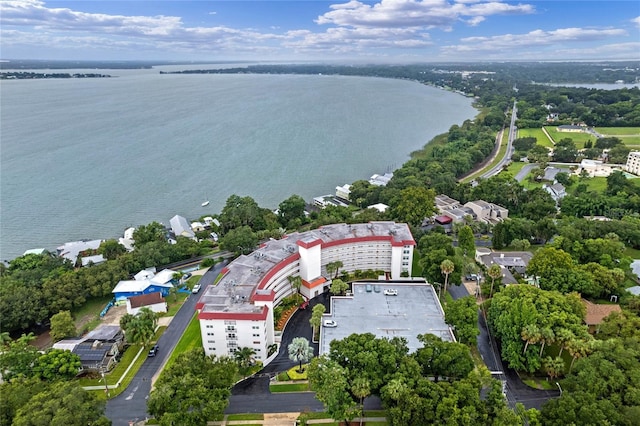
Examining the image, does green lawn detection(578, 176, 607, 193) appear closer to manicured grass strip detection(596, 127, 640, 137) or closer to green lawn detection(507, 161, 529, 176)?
green lawn detection(507, 161, 529, 176)

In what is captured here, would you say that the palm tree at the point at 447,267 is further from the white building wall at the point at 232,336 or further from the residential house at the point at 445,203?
the residential house at the point at 445,203

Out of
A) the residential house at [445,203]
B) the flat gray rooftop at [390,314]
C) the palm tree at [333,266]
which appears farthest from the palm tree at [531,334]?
the residential house at [445,203]

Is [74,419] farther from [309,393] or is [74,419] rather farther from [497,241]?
[497,241]

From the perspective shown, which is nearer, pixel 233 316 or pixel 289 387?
pixel 289 387

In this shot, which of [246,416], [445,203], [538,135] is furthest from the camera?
[538,135]

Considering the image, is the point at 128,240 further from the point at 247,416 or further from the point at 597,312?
the point at 597,312

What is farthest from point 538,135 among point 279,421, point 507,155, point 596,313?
point 279,421

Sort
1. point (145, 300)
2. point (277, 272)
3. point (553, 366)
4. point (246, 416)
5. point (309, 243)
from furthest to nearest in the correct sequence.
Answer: point (309, 243)
point (145, 300)
point (277, 272)
point (553, 366)
point (246, 416)
